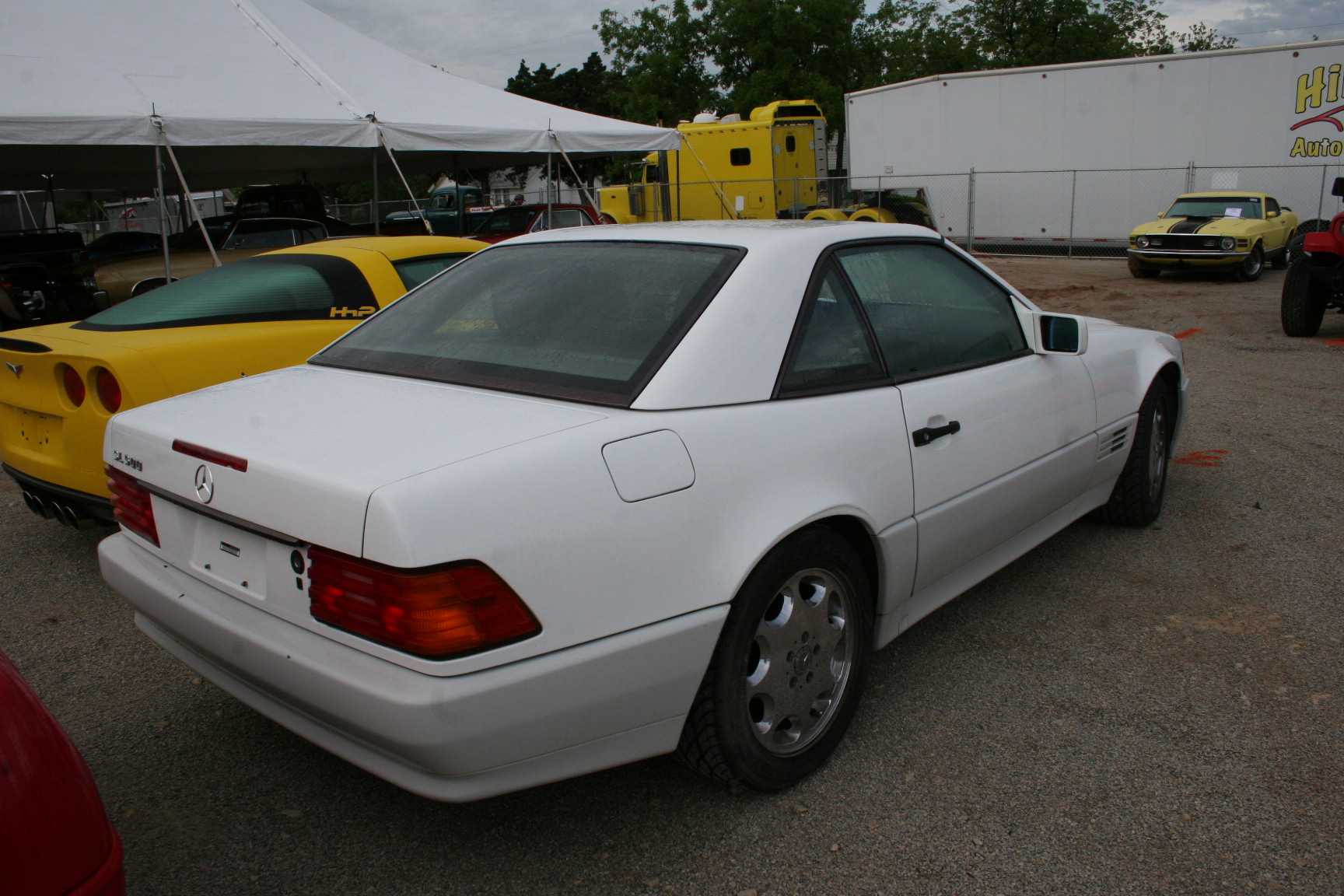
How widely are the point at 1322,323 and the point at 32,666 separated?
12084mm

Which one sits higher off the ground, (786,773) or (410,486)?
(410,486)

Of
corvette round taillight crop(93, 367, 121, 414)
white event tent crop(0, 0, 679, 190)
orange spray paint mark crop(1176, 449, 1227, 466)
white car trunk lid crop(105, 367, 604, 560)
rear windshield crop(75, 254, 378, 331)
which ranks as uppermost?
white event tent crop(0, 0, 679, 190)

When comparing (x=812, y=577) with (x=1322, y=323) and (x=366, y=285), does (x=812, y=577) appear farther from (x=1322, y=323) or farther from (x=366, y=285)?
(x=1322, y=323)

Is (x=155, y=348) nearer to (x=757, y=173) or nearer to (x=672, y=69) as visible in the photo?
(x=757, y=173)

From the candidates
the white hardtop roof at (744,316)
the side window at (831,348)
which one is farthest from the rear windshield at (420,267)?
the side window at (831,348)

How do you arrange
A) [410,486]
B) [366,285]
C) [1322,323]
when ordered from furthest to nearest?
1. [1322,323]
2. [366,285]
3. [410,486]

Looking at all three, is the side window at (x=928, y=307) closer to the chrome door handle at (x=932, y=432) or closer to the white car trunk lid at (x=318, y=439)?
the chrome door handle at (x=932, y=432)

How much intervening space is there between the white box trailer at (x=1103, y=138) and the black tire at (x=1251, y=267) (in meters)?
2.79

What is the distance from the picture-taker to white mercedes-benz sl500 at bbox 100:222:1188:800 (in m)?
1.87

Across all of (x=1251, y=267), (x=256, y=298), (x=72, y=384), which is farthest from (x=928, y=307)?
(x=1251, y=267)

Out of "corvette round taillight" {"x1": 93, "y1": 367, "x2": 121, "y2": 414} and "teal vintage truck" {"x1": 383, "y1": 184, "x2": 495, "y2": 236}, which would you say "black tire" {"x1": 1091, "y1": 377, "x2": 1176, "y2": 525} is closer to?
"corvette round taillight" {"x1": 93, "y1": 367, "x2": 121, "y2": 414}

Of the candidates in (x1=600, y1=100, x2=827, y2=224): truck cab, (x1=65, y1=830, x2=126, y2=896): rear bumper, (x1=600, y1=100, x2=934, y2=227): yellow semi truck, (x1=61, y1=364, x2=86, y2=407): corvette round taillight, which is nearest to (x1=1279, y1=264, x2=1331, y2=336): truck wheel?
(x1=61, y1=364, x2=86, y2=407): corvette round taillight

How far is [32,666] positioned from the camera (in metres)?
3.32

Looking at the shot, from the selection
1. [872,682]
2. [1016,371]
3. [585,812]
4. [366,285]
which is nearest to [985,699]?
[872,682]
